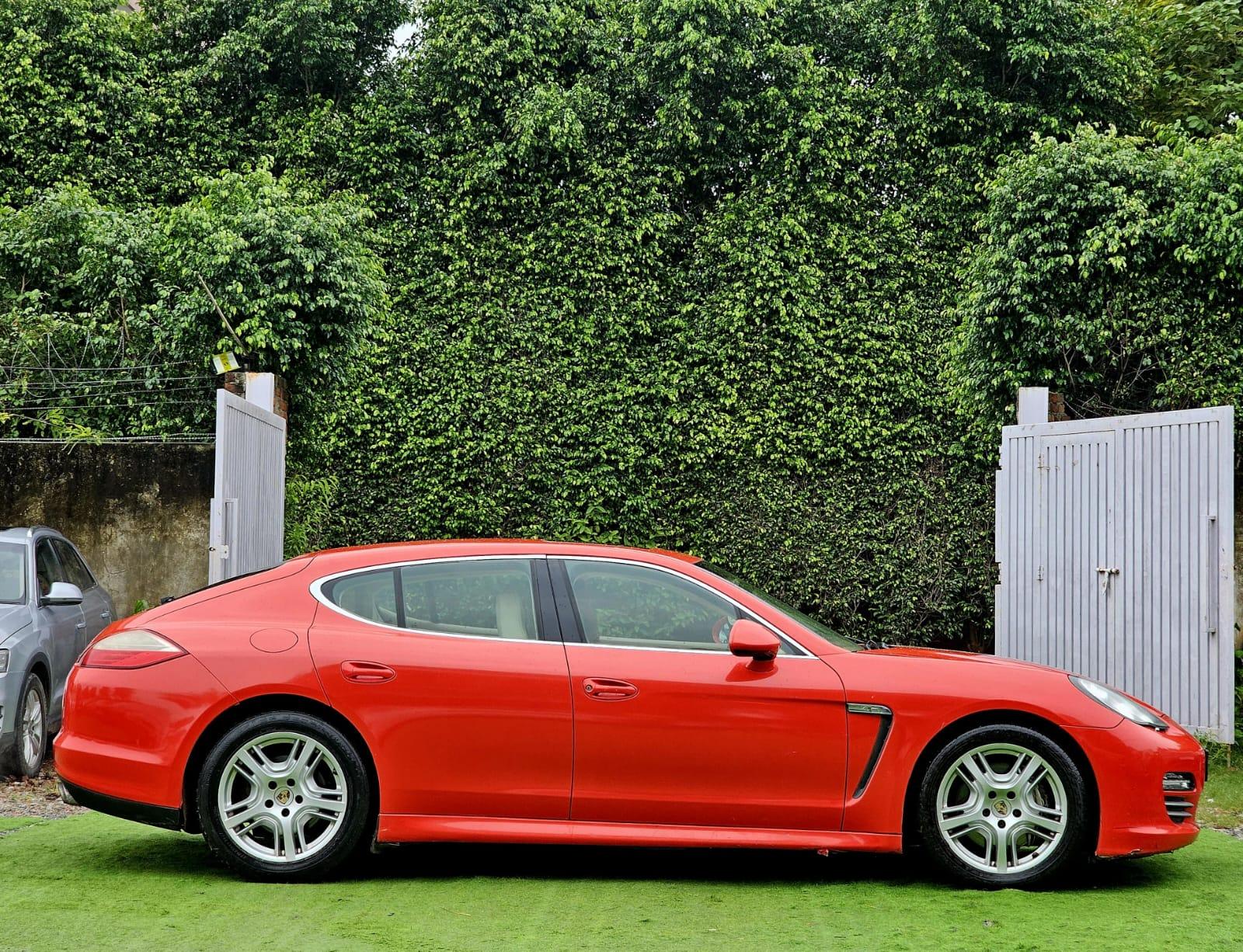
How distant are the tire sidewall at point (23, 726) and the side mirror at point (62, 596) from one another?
45 cm

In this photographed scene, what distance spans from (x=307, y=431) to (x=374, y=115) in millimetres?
6190

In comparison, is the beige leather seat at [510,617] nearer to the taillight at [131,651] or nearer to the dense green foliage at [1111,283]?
the taillight at [131,651]

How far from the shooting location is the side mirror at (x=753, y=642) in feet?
16.9

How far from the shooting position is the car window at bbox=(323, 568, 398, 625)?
5383 mm

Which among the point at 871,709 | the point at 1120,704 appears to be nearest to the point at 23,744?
the point at 871,709

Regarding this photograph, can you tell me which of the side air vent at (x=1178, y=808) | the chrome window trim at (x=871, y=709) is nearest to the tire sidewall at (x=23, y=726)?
the chrome window trim at (x=871, y=709)

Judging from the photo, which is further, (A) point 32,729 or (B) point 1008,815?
(A) point 32,729

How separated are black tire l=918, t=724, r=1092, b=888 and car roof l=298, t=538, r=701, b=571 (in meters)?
1.37

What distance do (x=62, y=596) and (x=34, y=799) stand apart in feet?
4.20

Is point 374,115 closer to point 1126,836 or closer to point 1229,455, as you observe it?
point 1229,455

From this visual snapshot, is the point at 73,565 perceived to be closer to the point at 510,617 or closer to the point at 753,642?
the point at 510,617

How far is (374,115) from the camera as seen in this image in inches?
643

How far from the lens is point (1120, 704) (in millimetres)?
5355

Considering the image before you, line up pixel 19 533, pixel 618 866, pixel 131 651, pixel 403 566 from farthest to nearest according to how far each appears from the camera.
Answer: pixel 19 533 < pixel 618 866 < pixel 403 566 < pixel 131 651
